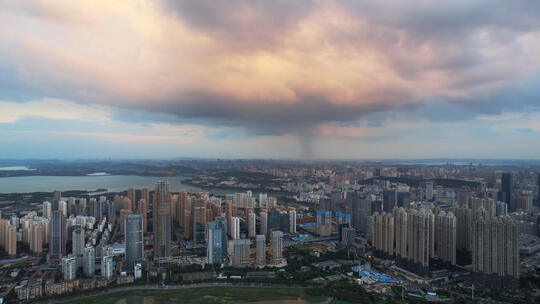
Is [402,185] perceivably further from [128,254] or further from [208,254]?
[128,254]

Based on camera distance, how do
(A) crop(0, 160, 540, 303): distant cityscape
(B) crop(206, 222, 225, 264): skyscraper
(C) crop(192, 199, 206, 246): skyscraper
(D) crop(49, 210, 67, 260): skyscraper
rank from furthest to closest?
(C) crop(192, 199, 206, 246): skyscraper < (D) crop(49, 210, 67, 260): skyscraper < (B) crop(206, 222, 225, 264): skyscraper < (A) crop(0, 160, 540, 303): distant cityscape

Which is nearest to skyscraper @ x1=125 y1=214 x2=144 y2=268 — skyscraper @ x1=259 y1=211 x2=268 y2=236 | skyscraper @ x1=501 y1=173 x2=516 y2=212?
skyscraper @ x1=259 y1=211 x2=268 y2=236

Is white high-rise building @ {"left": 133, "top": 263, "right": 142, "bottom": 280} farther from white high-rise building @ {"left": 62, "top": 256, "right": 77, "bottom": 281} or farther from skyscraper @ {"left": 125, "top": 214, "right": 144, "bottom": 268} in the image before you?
white high-rise building @ {"left": 62, "top": 256, "right": 77, "bottom": 281}

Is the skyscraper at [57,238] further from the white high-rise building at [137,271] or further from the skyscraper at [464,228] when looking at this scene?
the skyscraper at [464,228]

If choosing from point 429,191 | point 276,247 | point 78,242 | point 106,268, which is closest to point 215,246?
point 276,247

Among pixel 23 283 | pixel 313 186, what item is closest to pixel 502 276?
pixel 23 283

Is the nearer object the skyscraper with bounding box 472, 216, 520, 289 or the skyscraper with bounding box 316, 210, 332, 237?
the skyscraper with bounding box 472, 216, 520, 289

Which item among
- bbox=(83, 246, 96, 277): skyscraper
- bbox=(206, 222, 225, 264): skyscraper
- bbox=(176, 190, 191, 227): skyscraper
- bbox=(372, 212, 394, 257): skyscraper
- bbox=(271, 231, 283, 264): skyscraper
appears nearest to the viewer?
bbox=(83, 246, 96, 277): skyscraper

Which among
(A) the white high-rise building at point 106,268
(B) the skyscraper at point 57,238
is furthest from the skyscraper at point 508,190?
(B) the skyscraper at point 57,238

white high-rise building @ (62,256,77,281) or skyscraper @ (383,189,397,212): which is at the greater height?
skyscraper @ (383,189,397,212)
